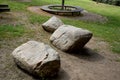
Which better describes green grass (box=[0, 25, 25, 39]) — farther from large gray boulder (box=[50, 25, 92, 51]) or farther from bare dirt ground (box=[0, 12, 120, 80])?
large gray boulder (box=[50, 25, 92, 51])

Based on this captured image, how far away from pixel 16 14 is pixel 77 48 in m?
5.57

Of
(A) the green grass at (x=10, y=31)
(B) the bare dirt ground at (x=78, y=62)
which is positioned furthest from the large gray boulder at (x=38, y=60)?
(A) the green grass at (x=10, y=31)

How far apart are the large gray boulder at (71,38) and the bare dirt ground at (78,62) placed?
0.23m

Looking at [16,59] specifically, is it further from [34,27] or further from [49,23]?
[34,27]

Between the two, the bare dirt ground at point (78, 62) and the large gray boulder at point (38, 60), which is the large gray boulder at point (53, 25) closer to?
the bare dirt ground at point (78, 62)

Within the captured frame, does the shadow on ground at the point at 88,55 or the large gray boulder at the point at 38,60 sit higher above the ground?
the large gray boulder at the point at 38,60

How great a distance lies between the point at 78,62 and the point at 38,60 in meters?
1.82

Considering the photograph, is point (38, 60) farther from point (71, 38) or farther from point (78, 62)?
point (71, 38)

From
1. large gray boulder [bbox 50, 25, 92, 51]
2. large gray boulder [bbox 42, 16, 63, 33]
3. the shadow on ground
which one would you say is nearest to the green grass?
large gray boulder [bbox 42, 16, 63, 33]

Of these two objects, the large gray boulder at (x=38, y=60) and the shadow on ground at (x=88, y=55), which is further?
the shadow on ground at (x=88, y=55)

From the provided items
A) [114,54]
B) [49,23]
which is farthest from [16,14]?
[114,54]

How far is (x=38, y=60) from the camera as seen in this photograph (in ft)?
18.0

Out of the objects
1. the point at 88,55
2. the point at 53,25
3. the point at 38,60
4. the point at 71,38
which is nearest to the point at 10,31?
the point at 53,25

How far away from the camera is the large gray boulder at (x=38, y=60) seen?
5438mm
